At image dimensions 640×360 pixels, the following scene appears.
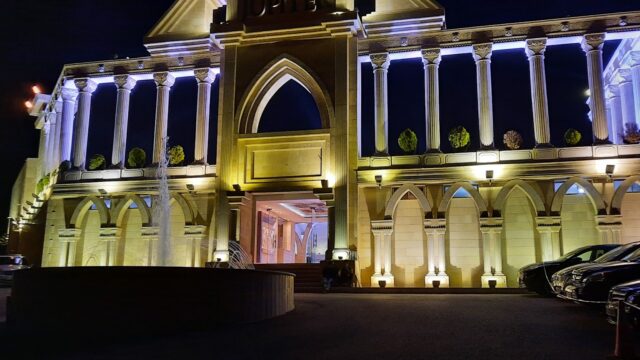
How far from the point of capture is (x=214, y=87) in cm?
3369

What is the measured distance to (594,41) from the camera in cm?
2441

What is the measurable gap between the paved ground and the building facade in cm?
1146

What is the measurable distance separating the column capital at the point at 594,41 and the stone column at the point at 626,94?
2991 millimetres

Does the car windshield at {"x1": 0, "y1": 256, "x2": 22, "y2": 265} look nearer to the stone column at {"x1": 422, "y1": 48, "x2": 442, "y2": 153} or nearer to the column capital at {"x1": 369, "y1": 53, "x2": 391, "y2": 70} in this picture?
the column capital at {"x1": 369, "y1": 53, "x2": 391, "y2": 70}

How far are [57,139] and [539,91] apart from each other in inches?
922

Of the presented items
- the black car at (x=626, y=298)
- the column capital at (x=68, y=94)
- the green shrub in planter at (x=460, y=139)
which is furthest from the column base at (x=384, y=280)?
the column capital at (x=68, y=94)

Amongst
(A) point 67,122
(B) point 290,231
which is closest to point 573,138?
(B) point 290,231

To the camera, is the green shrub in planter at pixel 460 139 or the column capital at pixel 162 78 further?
the column capital at pixel 162 78

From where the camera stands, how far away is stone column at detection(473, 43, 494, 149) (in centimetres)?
2458

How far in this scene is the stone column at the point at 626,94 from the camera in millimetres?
25938

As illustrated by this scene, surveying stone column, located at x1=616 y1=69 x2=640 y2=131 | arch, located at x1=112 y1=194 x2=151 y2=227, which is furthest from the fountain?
stone column, located at x1=616 y1=69 x2=640 y2=131

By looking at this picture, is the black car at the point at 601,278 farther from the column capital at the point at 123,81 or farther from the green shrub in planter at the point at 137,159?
the column capital at the point at 123,81

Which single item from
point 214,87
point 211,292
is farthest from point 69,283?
point 214,87

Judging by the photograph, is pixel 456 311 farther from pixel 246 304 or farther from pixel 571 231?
pixel 571 231
